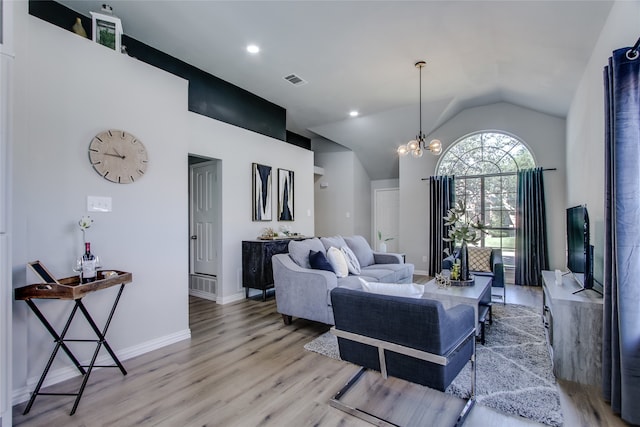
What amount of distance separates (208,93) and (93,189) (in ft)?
8.38

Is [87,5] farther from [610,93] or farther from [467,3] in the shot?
[610,93]

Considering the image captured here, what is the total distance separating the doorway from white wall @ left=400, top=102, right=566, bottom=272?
13.1 feet

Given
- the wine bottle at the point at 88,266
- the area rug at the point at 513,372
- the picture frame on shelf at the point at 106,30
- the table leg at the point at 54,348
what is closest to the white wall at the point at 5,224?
the table leg at the point at 54,348

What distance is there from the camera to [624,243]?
1.91 meters

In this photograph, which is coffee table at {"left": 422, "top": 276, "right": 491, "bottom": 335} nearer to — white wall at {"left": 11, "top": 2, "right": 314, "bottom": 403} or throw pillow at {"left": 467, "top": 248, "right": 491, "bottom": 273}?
throw pillow at {"left": 467, "top": 248, "right": 491, "bottom": 273}

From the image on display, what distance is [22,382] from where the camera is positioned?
2.19m

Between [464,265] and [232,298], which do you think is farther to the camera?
[232,298]

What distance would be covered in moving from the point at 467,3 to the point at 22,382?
15.1ft

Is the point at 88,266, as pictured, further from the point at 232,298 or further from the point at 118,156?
the point at 232,298

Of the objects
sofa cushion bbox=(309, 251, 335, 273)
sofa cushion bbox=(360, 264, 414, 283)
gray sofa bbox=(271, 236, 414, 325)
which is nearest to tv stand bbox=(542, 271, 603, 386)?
gray sofa bbox=(271, 236, 414, 325)

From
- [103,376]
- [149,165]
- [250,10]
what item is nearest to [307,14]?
[250,10]

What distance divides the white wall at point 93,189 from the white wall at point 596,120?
3759mm

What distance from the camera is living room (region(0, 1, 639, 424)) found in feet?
7.30

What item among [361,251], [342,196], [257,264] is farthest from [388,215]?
[257,264]
